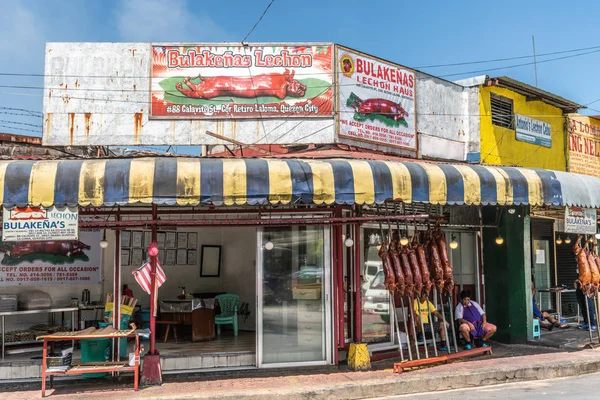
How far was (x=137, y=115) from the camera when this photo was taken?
1188cm

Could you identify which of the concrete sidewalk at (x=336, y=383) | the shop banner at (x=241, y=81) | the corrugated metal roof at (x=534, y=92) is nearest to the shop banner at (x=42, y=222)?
the concrete sidewalk at (x=336, y=383)

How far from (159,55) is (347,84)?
3845mm

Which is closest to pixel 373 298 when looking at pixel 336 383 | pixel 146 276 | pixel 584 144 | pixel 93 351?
pixel 336 383

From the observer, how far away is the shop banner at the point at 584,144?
714 inches

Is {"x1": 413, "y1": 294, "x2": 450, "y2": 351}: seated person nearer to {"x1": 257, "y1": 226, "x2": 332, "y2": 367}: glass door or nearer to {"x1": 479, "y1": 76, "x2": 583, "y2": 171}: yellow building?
{"x1": 257, "y1": 226, "x2": 332, "y2": 367}: glass door

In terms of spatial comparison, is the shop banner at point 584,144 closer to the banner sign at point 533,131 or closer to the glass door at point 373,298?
the banner sign at point 533,131

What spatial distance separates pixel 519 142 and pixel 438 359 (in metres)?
8.11

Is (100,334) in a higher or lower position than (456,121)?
lower

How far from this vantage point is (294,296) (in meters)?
10.7

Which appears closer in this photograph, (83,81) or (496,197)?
(496,197)

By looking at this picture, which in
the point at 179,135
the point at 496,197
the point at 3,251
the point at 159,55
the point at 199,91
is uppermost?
the point at 159,55

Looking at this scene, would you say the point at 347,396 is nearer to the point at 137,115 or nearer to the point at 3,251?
the point at 137,115

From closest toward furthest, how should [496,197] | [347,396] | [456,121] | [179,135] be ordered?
[347,396], [496,197], [179,135], [456,121]

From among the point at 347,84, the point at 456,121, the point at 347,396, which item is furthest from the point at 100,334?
the point at 456,121
